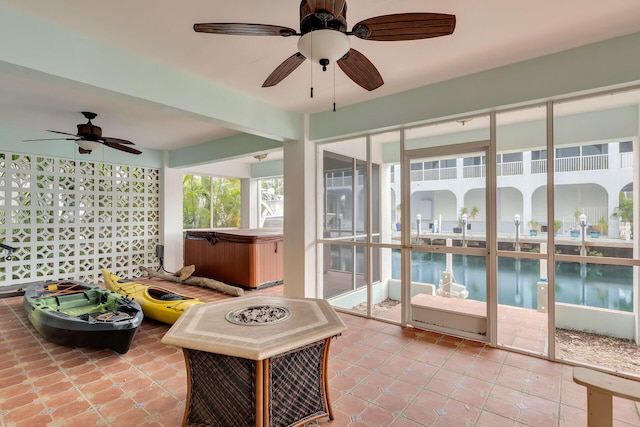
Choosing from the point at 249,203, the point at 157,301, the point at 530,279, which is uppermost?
the point at 249,203

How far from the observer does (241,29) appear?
5.46 feet

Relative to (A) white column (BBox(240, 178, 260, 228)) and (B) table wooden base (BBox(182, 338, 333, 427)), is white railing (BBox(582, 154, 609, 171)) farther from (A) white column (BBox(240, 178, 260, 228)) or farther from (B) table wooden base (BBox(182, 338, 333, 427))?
(A) white column (BBox(240, 178, 260, 228))

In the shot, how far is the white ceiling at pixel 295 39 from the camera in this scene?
2.10 m

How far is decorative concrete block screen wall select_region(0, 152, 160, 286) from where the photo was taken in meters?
5.10

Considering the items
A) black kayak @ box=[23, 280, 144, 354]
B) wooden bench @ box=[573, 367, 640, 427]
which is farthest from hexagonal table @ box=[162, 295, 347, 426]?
black kayak @ box=[23, 280, 144, 354]

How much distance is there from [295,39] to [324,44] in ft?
3.16

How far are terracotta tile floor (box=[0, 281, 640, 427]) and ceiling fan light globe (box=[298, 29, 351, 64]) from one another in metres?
2.29

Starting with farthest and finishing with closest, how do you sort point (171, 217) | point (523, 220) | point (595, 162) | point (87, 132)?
point (171, 217) → point (87, 132) → point (523, 220) → point (595, 162)

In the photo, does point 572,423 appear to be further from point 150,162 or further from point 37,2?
point 150,162

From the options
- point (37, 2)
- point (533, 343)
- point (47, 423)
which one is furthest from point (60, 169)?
point (533, 343)

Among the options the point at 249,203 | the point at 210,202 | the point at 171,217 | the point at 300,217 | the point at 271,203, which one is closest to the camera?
the point at 300,217

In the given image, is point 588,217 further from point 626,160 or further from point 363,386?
point 363,386

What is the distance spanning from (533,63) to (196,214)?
7706 mm

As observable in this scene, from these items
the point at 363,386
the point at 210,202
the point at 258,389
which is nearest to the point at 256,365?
the point at 258,389
